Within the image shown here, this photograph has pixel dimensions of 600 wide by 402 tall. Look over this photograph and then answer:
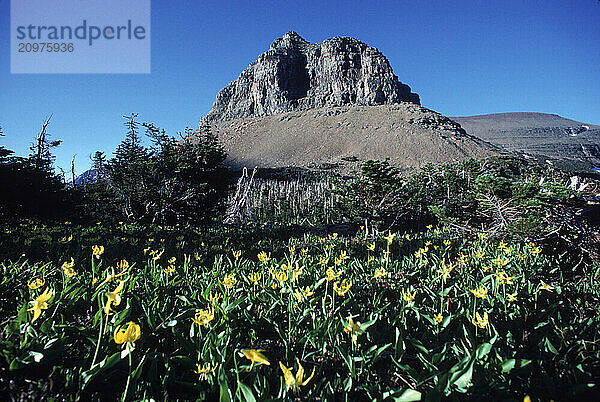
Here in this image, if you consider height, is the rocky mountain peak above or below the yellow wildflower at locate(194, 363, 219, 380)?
above

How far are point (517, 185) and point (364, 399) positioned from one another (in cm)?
452

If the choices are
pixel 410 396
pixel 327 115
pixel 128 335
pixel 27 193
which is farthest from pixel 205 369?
pixel 327 115

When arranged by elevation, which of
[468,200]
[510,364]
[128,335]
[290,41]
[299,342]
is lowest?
[299,342]

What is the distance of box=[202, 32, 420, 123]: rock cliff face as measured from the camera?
83500mm

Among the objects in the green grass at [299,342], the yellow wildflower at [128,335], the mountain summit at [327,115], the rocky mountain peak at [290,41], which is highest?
the rocky mountain peak at [290,41]

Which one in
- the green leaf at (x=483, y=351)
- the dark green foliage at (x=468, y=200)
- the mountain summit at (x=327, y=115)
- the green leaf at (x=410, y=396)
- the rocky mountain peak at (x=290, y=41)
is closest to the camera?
the green leaf at (x=410, y=396)

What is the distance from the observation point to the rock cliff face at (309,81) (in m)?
83.5

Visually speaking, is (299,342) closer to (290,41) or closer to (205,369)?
(205,369)

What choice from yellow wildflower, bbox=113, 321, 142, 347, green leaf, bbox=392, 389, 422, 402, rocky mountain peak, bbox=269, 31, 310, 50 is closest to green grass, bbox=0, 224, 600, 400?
green leaf, bbox=392, 389, 422, 402

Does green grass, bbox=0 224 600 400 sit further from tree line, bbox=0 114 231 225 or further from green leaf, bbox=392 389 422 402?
tree line, bbox=0 114 231 225

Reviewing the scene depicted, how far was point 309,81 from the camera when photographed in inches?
3762

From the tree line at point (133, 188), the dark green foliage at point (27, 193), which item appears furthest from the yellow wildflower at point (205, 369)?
the dark green foliage at point (27, 193)

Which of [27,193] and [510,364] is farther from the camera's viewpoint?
[27,193]

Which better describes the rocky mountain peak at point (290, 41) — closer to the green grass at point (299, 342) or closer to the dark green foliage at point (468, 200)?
the dark green foliage at point (468, 200)
